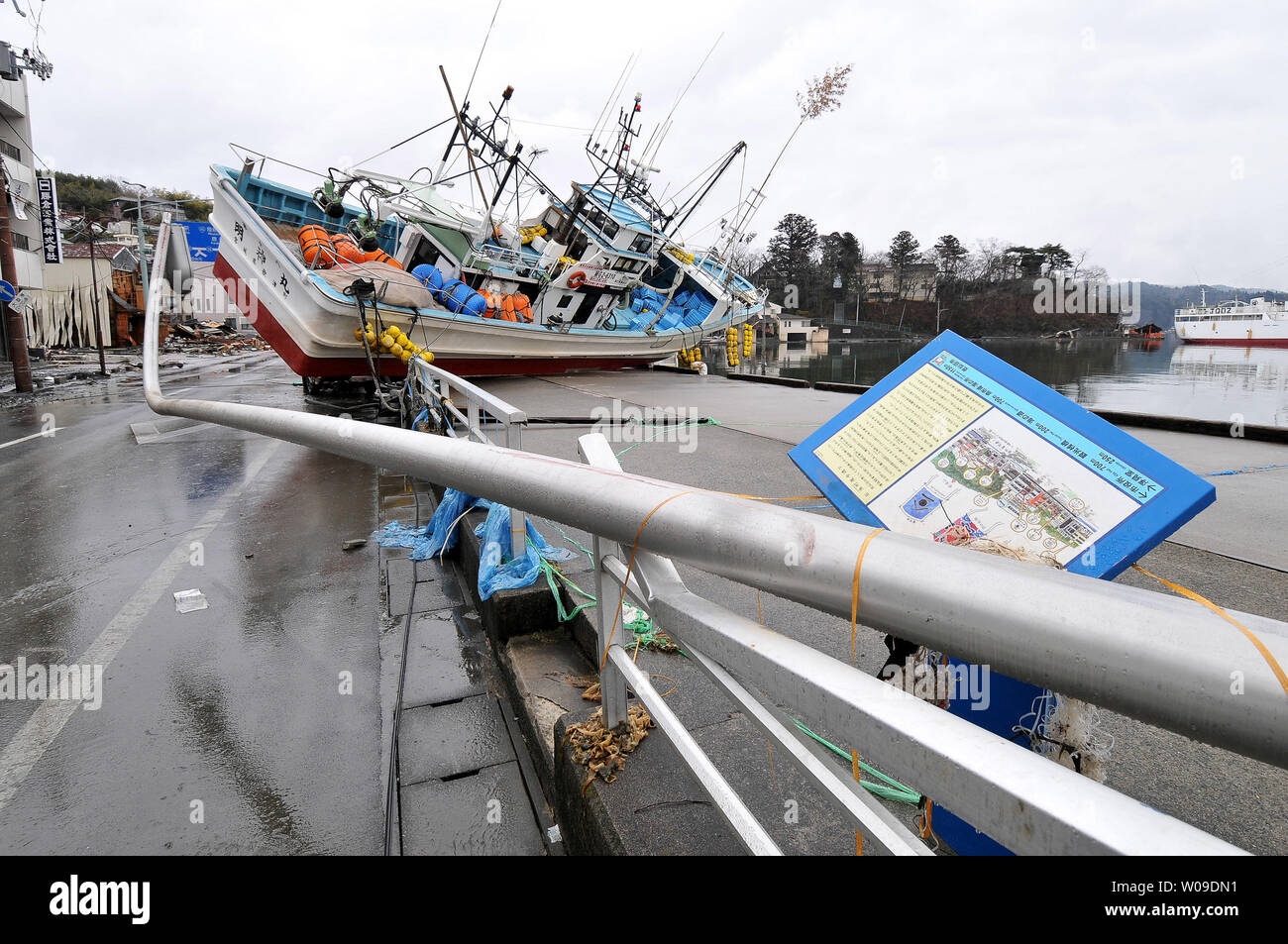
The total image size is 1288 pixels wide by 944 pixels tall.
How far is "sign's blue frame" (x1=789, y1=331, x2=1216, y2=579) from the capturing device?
4.01 ft

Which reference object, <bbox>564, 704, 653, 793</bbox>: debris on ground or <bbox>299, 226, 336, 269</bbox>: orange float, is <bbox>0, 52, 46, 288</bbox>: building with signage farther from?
<bbox>564, 704, 653, 793</bbox>: debris on ground

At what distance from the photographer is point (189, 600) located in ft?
13.5

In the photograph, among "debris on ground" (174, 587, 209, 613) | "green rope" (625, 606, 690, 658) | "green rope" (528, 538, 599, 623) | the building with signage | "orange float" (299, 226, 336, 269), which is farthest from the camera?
the building with signage

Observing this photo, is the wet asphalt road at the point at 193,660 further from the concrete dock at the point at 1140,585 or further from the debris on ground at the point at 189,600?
the concrete dock at the point at 1140,585

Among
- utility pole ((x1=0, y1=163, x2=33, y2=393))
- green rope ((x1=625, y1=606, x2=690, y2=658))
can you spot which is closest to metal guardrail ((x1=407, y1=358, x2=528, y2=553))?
green rope ((x1=625, y1=606, x2=690, y2=658))

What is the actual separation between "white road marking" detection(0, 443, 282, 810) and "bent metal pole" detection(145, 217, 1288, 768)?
109 inches

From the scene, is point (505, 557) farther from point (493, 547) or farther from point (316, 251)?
point (316, 251)

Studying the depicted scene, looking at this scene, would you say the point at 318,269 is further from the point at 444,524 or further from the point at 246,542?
the point at 444,524

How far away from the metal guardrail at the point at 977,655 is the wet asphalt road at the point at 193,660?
5.80ft

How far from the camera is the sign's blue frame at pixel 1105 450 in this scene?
48.1 inches

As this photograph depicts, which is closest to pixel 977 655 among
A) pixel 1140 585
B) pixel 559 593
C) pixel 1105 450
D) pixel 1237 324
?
pixel 1105 450
